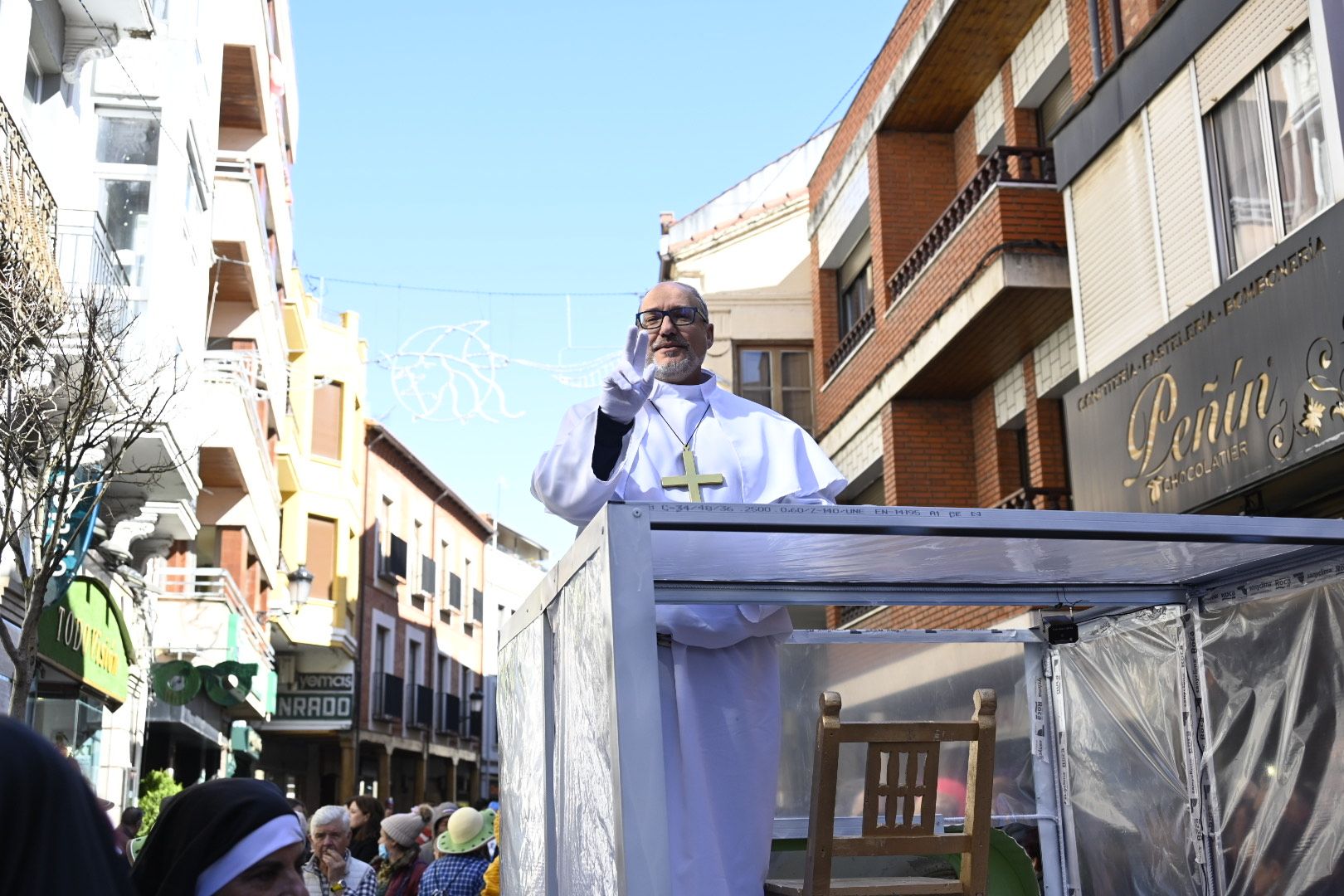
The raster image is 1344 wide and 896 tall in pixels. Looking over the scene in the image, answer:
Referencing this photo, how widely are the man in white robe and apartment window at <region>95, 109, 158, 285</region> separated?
40.4ft

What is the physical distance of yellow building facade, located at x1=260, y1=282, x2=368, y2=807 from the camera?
34.4 m

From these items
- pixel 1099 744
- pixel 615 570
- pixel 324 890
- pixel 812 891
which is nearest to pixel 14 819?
pixel 615 570

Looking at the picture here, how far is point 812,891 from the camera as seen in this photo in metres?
3.98

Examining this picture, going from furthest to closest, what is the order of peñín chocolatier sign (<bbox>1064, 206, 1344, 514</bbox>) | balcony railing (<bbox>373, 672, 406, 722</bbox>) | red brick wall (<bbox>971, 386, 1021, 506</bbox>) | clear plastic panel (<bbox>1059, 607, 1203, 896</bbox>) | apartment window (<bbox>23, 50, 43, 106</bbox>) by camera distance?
balcony railing (<bbox>373, 672, 406, 722</bbox>), red brick wall (<bbox>971, 386, 1021, 506</bbox>), apartment window (<bbox>23, 50, 43, 106</bbox>), peñín chocolatier sign (<bbox>1064, 206, 1344, 514</bbox>), clear plastic panel (<bbox>1059, 607, 1203, 896</bbox>)

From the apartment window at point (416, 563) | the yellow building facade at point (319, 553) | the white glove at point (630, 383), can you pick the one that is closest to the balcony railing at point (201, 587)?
the yellow building facade at point (319, 553)

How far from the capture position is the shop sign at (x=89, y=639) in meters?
13.0

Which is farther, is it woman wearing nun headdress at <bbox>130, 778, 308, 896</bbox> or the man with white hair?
the man with white hair

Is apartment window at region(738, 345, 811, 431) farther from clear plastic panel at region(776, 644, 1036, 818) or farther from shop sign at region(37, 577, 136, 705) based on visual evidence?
clear plastic panel at region(776, 644, 1036, 818)

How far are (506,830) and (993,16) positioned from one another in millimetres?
12861

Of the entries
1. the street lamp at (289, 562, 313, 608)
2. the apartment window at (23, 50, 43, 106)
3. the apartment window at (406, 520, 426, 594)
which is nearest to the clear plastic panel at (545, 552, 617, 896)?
the apartment window at (23, 50, 43, 106)

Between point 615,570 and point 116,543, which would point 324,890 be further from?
point 116,543

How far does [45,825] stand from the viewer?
197 centimetres

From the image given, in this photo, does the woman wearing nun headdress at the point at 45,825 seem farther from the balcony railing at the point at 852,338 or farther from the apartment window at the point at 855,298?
the apartment window at the point at 855,298

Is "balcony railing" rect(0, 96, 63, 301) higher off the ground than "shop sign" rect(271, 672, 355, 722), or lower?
higher
